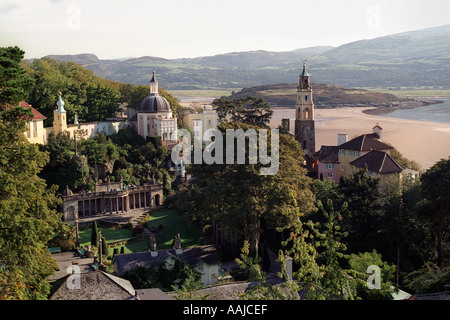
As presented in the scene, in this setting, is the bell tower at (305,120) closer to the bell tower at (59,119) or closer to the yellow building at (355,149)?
the yellow building at (355,149)

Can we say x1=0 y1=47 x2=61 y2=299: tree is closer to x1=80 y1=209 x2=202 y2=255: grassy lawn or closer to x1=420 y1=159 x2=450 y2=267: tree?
x1=80 y1=209 x2=202 y2=255: grassy lawn

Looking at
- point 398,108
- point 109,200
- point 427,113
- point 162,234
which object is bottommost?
point 162,234

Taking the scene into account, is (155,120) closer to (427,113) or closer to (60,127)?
(60,127)

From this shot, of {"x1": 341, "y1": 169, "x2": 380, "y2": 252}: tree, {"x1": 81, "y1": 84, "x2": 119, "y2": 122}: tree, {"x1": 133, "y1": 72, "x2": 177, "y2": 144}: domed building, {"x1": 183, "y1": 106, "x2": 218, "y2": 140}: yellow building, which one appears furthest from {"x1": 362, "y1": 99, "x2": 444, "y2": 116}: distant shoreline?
{"x1": 341, "y1": 169, "x2": 380, "y2": 252}: tree

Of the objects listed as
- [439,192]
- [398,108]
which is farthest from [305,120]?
[398,108]

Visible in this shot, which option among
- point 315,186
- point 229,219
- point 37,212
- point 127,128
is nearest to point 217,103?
point 127,128
